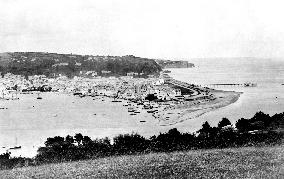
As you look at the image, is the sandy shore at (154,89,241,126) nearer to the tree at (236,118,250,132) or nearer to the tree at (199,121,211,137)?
the tree at (199,121,211,137)

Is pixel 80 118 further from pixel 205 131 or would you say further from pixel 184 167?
pixel 184 167

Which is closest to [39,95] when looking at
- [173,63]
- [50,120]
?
[50,120]

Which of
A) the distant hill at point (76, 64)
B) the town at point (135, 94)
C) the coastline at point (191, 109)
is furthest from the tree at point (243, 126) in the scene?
the distant hill at point (76, 64)

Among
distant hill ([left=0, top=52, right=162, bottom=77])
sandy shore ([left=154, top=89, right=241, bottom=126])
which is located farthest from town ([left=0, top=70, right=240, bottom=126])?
→ distant hill ([left=0, top=52, right=162, bottom=77])

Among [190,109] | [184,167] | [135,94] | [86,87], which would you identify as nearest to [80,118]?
[190,109]

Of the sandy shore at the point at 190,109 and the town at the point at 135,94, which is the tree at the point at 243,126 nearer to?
the sandy shore at the point at 190,109

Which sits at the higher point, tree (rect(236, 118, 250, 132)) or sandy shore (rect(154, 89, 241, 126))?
tree (rect(236, 118, 250, 132))
